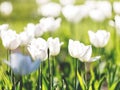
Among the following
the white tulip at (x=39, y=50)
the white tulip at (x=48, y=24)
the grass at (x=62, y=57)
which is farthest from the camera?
the white tulip at (x=48, y=24)

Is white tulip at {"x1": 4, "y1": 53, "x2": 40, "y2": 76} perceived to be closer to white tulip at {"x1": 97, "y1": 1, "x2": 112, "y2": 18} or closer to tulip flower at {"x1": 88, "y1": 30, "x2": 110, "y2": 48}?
tulip flower at {"x1": 88, "y1": 30, "x2": 110, "y2": 48}

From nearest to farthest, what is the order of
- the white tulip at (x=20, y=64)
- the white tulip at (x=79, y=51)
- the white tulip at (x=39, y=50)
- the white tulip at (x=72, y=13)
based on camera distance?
the white tulip at (x=20, y=64) < the white tulip at (x=39, y=50) < the white tulip at (x=79, y=51) < the white tulip at (x=72, y=13)

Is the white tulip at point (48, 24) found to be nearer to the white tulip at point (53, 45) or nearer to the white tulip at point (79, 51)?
the white tulip at point (53, 45)

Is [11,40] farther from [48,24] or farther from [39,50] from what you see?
[48,24]

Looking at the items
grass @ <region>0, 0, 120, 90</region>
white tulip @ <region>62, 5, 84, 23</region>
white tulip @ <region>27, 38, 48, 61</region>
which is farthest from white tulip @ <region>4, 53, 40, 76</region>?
white tulip @ <region>62, 5, 84, 23</region>

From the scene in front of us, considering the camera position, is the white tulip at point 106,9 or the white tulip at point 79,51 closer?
the white tulip at point 79,51

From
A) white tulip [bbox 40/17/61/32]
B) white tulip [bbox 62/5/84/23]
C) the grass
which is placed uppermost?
white tulip [bbox 62/5/84/23]

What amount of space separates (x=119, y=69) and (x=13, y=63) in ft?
5.98

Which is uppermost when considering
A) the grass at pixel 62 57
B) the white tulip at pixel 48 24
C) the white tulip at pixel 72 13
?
the white tulip at pixel 72 13

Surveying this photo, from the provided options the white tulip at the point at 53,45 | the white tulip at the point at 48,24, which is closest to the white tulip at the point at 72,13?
the white tulip at the point at 48,24

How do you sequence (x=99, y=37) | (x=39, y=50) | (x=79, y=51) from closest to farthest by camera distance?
(x=39, y=50)
(x=79, y=51)
(x=99, y=37)

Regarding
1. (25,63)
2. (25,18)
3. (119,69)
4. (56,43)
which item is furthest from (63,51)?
(25,18)

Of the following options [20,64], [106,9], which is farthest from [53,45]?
[106,9]

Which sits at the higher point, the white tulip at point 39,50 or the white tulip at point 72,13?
the white tulip at point 72,13
